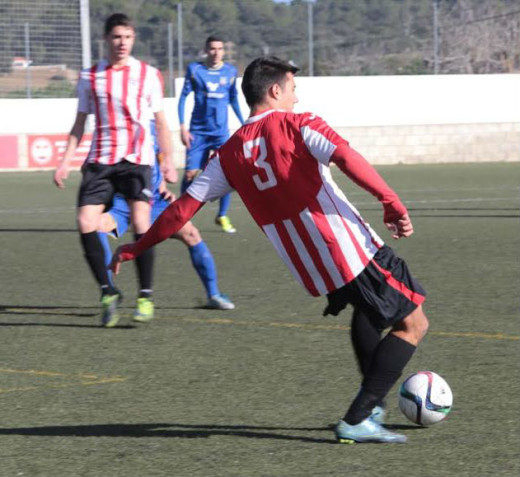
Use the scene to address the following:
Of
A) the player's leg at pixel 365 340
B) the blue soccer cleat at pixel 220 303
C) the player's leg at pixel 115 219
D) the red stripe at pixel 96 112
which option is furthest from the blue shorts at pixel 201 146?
the player's leg at pixel 365 340

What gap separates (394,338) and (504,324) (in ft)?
9.65

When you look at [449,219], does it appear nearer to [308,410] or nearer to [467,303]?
[467,303]

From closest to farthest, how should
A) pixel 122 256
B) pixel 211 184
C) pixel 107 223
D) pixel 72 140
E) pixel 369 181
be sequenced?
pixel 369 181 → pixel 211 184 → pixel 122 256 → pixel 72 140 → pixel 107 223

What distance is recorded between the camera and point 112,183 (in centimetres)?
809

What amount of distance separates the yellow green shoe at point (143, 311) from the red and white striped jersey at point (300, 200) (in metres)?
3.00

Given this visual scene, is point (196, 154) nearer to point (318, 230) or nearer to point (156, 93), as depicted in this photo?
point (156, 93)

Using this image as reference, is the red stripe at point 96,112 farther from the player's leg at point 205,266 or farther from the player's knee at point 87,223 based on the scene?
the player's leg at point 205,266

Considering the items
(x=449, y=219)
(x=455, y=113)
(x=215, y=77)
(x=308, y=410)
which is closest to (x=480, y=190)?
(x=449, y=219)

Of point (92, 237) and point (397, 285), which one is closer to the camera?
point (397, 285)

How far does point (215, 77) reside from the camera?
45.1ft

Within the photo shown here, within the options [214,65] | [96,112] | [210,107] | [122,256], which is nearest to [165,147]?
[96,112]

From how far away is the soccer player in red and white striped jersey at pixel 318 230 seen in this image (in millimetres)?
4789

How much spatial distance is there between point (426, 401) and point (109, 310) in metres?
3.17

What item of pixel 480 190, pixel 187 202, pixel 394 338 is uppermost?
pixel 187 202
